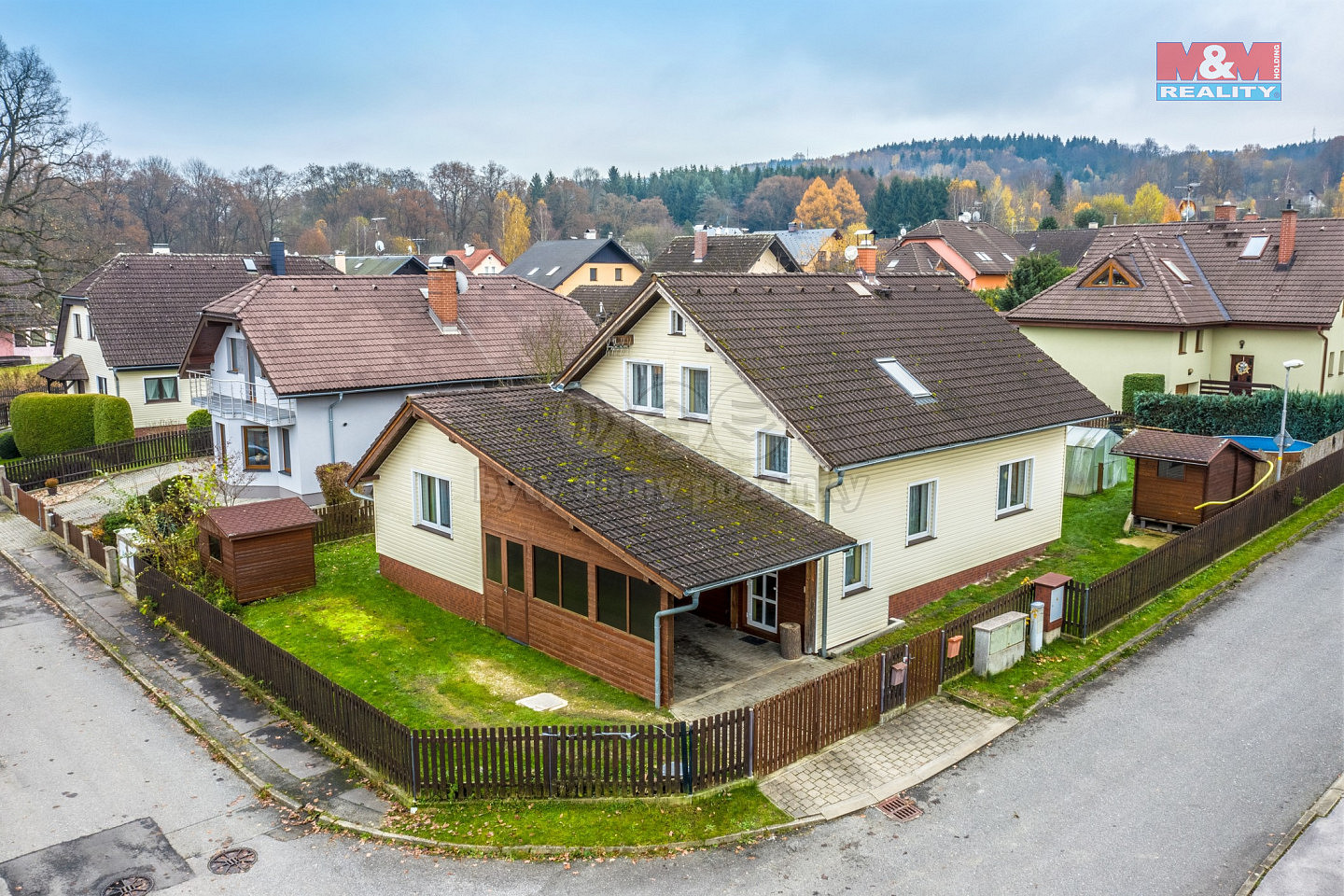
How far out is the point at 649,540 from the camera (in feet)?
50.8

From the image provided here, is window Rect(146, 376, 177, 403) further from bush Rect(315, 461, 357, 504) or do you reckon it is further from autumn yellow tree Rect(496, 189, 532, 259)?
autumn yellow tree Rect(496, 189, 532, 259)

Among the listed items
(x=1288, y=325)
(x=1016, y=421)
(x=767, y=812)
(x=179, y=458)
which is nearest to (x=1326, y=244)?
(x=1288, y=325)

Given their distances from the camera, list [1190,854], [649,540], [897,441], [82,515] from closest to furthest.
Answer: [1190,854] < [649,540] < [897,441] < [82,515]

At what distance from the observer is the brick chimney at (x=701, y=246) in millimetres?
54094

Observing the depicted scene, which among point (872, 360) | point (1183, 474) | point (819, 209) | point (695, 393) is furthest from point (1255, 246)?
point (819, 209)

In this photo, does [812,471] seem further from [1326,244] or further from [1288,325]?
[1326,244]

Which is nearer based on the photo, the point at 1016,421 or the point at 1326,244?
the point at 1016,421

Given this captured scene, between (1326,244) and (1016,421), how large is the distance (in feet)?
77.4

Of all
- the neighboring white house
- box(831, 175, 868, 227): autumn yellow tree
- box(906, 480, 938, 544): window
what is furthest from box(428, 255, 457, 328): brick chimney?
box(831, 175, 868, 227): autumn yellow tree

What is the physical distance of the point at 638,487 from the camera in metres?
17.5

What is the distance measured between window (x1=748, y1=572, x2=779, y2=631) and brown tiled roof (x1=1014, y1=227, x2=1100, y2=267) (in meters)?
63.8

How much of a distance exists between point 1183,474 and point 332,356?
2378 centimetres

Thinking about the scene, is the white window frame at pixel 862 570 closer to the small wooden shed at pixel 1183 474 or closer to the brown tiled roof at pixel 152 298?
the small wooden shed at pixel 1183 474

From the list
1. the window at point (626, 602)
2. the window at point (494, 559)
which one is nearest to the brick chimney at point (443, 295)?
the window at point (494, 559)
